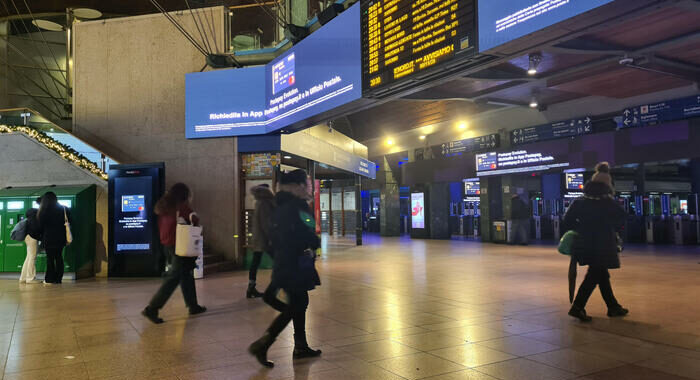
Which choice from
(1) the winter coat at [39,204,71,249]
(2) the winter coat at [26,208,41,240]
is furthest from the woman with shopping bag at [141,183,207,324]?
(2) the winter coat at [26,208,41,240]

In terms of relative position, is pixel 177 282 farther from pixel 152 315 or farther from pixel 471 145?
pixel 471 145

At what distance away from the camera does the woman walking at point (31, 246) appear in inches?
342

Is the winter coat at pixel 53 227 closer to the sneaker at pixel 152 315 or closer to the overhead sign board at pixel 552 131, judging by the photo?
the sneaker at pixel 152 315

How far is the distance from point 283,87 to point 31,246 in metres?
5.25

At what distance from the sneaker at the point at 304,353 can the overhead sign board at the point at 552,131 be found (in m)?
12.6

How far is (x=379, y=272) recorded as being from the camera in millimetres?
9648

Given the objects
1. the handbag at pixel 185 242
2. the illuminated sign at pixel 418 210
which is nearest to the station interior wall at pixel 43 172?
the handbag at pixel 185 242

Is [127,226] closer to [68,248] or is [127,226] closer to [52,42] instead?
[68,248]

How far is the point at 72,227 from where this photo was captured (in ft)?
30.9

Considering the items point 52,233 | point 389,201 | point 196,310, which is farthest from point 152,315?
point 389,201

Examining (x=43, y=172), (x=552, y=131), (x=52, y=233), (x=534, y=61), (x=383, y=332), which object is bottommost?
(x=383, y=332)

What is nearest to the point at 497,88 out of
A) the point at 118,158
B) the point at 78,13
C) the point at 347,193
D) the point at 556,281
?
the point at 556,281

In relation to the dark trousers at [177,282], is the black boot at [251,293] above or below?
below

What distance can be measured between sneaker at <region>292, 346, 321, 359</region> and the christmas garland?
795 centimetres
